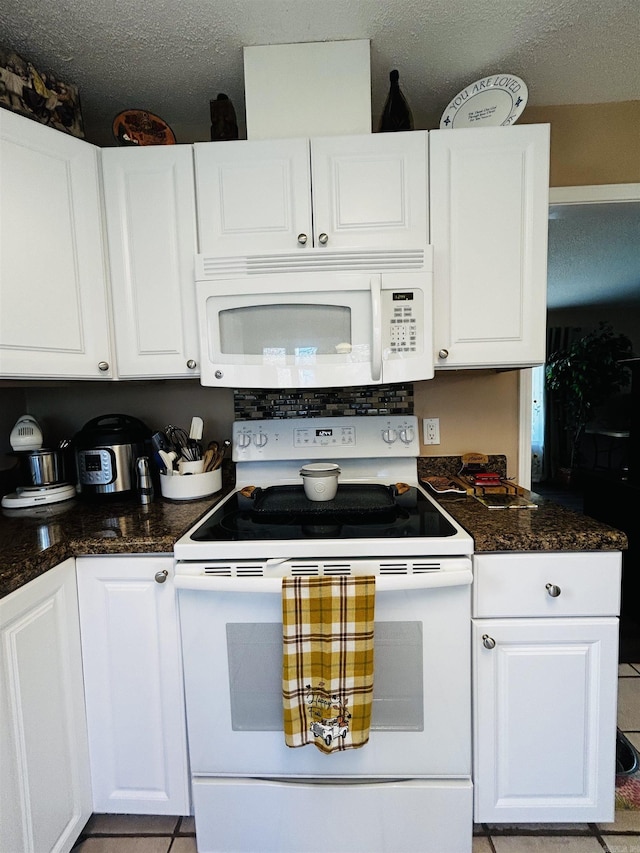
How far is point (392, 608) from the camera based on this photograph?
1104 millimetres

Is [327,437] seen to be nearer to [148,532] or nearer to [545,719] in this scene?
[148,532]

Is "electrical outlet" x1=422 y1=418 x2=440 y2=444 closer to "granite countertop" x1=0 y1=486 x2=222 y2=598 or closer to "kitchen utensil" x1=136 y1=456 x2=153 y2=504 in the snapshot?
"granite countertop" x1=0 y1=486 x2=222 y2=598

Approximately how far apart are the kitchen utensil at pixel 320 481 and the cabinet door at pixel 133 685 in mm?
506

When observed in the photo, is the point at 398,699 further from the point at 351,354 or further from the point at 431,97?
the point at 431,97

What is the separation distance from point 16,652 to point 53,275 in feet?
3.52

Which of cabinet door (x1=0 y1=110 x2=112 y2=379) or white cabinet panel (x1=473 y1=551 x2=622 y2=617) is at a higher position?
cabinet door (x1=0 y1=110 x2=112 y2=379)

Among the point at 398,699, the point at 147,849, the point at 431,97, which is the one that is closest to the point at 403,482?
the point at 398,699

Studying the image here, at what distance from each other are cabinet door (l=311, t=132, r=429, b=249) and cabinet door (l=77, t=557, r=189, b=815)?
1.18 metres

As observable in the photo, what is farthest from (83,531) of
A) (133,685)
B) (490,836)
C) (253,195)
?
(490,836)

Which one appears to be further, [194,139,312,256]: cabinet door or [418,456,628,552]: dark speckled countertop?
[194,139,312,256]: cabinet door

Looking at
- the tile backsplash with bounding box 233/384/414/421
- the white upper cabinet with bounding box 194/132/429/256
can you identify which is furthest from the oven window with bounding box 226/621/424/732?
the white upper cabinet with bounding box 194/132/429/256

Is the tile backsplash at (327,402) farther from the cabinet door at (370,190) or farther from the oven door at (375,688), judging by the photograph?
the oven door at (375,688)

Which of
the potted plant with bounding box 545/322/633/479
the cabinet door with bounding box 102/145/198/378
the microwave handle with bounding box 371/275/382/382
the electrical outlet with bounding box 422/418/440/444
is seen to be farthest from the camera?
the potted plant with bounding box 545/322/633/479

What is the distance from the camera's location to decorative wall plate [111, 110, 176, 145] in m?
1.42
